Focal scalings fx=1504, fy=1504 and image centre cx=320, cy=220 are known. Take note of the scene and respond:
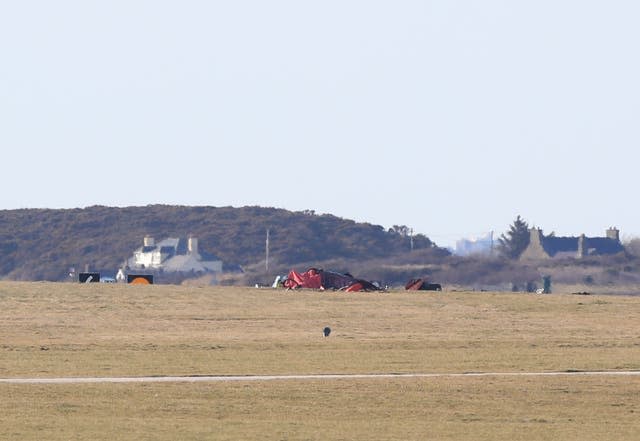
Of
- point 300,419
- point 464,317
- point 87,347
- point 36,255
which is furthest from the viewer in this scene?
point 36,255

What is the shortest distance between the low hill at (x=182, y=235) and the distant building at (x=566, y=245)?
9.66 metres

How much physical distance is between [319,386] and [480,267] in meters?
58.7

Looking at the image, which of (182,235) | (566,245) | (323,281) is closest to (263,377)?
(323,281)

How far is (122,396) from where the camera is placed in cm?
3403

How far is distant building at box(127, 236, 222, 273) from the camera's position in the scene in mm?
132375

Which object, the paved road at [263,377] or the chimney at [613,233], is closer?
the paved road at [263,377]

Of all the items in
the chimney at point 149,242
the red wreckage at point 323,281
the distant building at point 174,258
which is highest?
the chimney at point 149,242

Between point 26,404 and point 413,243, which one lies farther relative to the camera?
point 413,243

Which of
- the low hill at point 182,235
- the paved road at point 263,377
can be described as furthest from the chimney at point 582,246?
the paved road at point 263,377

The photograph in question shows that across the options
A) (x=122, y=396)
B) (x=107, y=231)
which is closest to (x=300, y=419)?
(x=122, y=396)

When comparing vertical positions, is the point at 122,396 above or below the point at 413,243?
below

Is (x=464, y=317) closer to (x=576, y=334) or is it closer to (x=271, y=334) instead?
(x=576, y=334)

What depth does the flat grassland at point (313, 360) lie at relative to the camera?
2919cm

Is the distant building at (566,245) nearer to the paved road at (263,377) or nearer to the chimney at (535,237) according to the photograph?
the chimney at (535,237)
